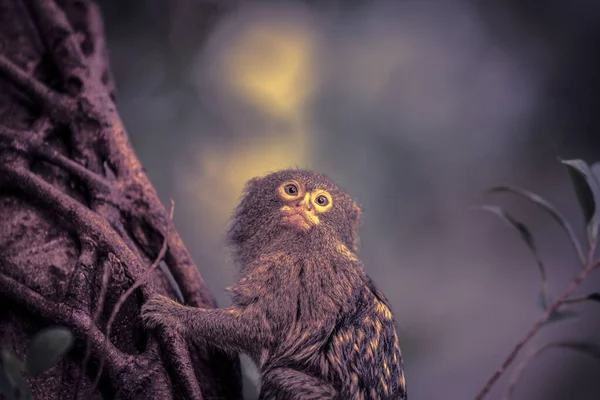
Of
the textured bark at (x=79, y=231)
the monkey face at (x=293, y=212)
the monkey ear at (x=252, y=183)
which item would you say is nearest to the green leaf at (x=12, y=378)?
the textured bark at (x=79, y=231)

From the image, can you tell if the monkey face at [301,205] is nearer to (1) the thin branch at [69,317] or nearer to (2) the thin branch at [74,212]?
(2) the thin branch at [74,212]

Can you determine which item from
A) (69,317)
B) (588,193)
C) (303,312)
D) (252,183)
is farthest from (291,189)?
(588,193)

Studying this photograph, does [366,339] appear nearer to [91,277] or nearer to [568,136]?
→ [91,277]

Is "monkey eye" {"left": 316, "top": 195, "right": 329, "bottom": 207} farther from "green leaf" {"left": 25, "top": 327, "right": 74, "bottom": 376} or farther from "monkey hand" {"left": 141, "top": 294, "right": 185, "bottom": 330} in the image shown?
"green leaf" {"left": 25, "top": 327, "right": 74, "bottom": 376}

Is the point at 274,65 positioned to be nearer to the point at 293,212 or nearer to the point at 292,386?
the point at 293,212

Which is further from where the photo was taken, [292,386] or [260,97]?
[260,97]

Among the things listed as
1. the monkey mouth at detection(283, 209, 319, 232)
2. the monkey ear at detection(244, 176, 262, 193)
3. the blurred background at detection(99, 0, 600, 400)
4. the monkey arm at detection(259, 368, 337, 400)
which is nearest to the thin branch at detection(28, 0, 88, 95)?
the blurred background at detection(99, 0, 600, 400)
